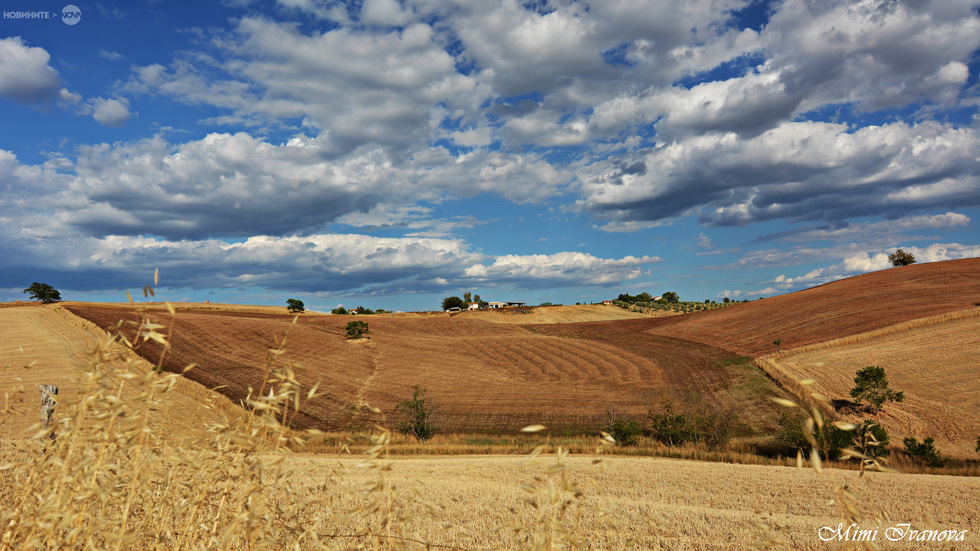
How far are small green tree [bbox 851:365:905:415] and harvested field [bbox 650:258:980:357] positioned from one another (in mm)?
17855

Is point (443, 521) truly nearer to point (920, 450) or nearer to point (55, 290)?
point (920, 450)

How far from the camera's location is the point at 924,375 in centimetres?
3488

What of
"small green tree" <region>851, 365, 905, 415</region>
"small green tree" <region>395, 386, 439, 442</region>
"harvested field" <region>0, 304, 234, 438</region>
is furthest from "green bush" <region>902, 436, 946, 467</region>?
"harvested field" <region>0, 304, 234, 438</region>

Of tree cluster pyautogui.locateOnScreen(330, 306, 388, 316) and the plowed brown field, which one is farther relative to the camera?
tree cluster pyautogui.locateOnScreen(330, 306, 388, 316)

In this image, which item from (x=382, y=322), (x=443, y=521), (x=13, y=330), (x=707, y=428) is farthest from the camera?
(x=382, y=322)

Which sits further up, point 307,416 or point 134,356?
point 134,356

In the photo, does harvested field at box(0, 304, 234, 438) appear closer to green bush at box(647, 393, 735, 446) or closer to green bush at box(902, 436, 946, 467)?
green bush at box(647, 393, 735, 446)

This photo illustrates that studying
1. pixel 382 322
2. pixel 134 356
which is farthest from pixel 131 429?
pixel 382 322

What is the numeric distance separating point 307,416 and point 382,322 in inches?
1506

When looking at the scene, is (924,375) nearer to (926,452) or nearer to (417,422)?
(926,452)

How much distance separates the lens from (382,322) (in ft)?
237

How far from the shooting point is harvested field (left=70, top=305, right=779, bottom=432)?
3534 centimetres

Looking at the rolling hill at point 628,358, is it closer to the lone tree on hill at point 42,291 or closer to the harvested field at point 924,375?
the harvested field at point 924,375

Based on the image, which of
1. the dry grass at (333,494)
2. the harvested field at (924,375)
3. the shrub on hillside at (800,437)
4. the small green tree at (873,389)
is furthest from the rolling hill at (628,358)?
the dry grass at (333,494)
